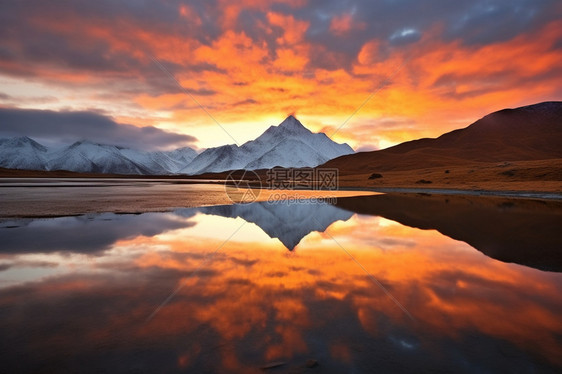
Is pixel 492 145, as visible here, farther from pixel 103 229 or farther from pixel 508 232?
pixel 103 229

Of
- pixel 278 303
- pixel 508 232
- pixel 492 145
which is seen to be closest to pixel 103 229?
pixel 278 303

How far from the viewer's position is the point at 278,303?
8.18 m

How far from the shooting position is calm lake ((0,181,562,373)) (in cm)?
563

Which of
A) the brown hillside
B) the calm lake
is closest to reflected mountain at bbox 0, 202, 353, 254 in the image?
the calm lake

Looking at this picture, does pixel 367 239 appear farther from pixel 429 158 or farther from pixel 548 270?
pixel 429 158

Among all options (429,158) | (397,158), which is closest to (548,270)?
(429,158)

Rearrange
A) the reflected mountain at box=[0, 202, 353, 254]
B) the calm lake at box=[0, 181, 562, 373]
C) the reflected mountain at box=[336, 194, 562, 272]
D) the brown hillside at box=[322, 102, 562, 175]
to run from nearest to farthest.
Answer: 1. the calm lake at box=[0, 181, 562, 373]
2. the reflected mountain at box=[336, 194, 562, 272]
3. the reflected mountain at box=[0, 202, 353, 254]
4. the brown hillside at box=[322, 102, 562, 175]

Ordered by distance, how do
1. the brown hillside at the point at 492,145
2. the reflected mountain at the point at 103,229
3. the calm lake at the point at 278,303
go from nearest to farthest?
the calm lake at the point at 278,303 < the reflected mountain at the point at 103,229 < the brown hillside at the point at 492,145

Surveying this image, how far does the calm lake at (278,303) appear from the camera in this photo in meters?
5.63

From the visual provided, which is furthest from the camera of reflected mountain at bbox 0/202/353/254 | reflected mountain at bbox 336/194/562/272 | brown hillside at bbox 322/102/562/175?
brown hillside at bbox 322/102/562/175

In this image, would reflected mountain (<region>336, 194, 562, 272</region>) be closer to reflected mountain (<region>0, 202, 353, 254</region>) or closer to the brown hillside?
reflected mountain (<region>0, 202, 353, 254</region>)

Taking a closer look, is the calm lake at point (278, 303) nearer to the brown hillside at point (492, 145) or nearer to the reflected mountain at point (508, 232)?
the reflected mountain at point (508, 232)

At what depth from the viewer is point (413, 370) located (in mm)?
5301

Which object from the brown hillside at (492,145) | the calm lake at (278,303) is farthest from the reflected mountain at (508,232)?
the brown hillside at (492,145)
